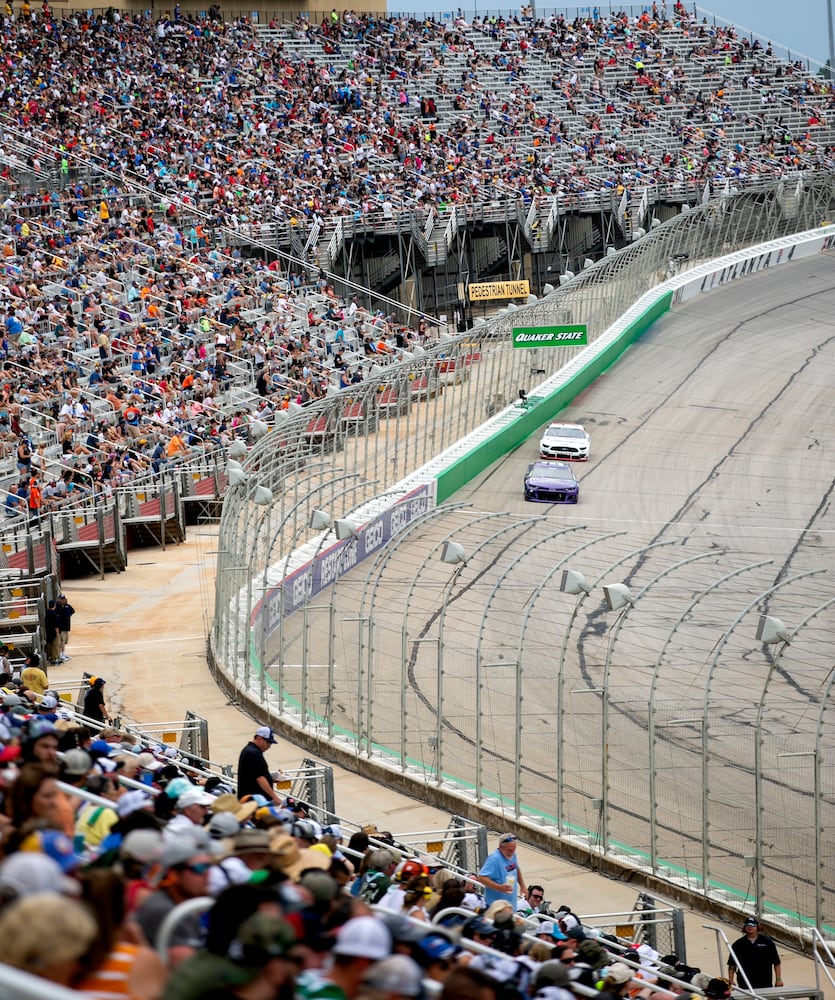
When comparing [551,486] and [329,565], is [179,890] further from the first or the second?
[551,486]

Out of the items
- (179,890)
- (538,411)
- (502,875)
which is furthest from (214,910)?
(538,411)

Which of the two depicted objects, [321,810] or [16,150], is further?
[16,150]

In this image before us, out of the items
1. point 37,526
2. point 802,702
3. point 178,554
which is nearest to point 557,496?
point 178,554

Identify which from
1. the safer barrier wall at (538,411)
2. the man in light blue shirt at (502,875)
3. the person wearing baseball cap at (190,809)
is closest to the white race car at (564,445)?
the safer barrier wall at (538,411)

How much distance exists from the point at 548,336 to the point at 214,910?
1271 inches

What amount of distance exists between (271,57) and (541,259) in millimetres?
12761

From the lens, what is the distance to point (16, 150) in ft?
146

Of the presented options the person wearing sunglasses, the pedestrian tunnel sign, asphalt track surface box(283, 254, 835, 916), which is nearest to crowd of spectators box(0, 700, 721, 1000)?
the person wearing sunglasses

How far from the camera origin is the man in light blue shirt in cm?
1177

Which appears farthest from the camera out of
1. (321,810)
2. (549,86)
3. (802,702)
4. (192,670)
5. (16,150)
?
(549,86)

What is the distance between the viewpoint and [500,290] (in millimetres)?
51281

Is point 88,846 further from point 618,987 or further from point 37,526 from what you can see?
point 37,526

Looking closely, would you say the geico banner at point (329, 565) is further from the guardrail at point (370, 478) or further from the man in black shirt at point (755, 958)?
the man in black shirt at point (755, 958)

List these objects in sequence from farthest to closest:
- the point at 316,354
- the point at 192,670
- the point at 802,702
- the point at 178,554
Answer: the point at 316,354 → the point at 178,554 → the point at 192,670 → the point at 802,702
